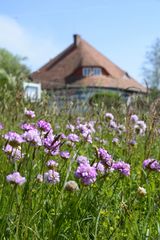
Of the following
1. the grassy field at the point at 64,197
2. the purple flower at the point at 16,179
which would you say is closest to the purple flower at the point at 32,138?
the grassy field at the point at 64,197

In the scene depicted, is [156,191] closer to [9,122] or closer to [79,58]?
[9,122]

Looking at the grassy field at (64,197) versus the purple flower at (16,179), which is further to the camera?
the grassy field at (64,197)

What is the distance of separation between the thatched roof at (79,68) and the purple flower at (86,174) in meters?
37.4

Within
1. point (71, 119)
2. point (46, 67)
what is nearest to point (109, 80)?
point (46, 67)

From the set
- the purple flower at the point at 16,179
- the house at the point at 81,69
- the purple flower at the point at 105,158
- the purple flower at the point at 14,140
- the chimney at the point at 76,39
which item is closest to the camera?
the purple flower at the point at 16,179

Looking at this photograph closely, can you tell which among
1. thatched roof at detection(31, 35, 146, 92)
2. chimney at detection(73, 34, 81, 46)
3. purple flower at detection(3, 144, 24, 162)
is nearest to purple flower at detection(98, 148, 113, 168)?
purple flower at detection(3, 144, 24, 162)

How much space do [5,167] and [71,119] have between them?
2.08 meters

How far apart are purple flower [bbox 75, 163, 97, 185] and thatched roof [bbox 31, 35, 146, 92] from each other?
37.4m

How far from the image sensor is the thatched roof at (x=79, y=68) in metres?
40.4

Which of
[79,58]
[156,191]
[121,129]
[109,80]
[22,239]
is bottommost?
[22,239]

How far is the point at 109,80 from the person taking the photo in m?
39.9

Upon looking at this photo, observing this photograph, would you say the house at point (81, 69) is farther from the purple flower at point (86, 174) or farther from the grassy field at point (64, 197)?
the purple flower at point (86, 174)

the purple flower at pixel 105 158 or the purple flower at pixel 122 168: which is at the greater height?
the purple flower at pixel 105 158

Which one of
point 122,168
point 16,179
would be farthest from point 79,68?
point 16,179
